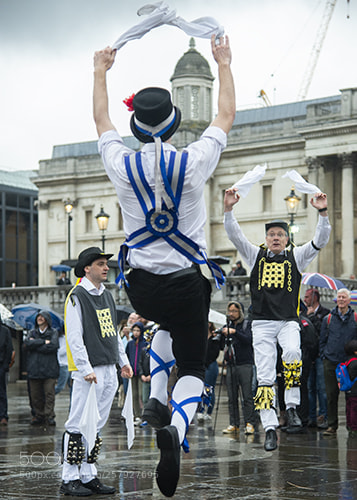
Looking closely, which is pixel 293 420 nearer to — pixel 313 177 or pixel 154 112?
pixel 154 112

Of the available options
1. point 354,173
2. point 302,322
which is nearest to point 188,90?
point 354,173

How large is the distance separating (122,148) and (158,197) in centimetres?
44

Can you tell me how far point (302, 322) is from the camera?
15.2m

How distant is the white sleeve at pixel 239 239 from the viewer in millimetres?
9157

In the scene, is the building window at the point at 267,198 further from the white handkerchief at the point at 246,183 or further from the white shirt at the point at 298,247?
the white handkerchief at the point at 246,183

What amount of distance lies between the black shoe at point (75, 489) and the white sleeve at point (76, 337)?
94 centimetres

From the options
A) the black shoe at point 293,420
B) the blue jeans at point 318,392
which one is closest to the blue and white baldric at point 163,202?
the black shoe at point 293,420

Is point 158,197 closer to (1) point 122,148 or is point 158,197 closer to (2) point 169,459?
(1) point 122,148

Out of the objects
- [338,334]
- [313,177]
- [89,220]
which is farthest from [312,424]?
[89,220]

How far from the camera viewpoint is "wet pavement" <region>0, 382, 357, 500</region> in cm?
767

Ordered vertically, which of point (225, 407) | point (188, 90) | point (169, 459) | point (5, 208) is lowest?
point (225, 407)

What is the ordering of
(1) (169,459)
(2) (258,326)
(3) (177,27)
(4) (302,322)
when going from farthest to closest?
1. (4) (302,322)
2. (2) (258,326)
3. (3) (177,27)
4. (1) (169,459)

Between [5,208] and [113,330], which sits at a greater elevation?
[5,208]

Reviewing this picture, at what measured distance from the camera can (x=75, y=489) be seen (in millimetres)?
7902
